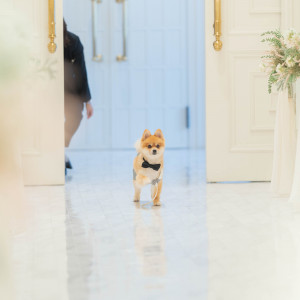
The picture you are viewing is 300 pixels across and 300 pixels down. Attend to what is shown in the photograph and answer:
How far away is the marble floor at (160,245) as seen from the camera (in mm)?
1812

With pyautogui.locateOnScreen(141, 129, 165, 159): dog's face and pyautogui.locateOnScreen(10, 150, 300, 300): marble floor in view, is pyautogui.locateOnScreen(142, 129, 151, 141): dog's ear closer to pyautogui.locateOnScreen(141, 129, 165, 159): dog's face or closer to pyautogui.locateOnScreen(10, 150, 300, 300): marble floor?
pyautogui.locateOnScreen(141, 129, 165, 159): dog's face

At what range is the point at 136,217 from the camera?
314 cm

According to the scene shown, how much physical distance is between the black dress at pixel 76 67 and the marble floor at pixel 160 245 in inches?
54.6

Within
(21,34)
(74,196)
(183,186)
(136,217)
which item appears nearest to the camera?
(21,34)

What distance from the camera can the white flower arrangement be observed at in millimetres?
3432

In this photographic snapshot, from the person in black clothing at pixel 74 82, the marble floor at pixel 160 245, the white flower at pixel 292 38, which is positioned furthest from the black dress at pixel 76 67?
the white flower at pixel 292 38

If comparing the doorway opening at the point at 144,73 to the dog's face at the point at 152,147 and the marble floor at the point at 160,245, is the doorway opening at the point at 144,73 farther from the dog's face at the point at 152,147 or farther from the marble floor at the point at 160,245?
the dog's face at the point at 152,147

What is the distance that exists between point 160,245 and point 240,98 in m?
2.23

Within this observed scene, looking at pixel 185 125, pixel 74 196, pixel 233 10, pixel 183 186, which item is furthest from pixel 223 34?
pixel 185 125

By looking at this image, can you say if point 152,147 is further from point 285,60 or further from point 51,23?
point 51,23

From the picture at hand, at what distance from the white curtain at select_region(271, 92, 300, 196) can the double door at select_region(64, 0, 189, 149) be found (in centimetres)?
434

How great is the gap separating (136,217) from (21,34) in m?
2.70

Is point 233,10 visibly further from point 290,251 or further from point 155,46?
point 155,46

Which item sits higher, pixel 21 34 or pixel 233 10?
pixel 233 10
